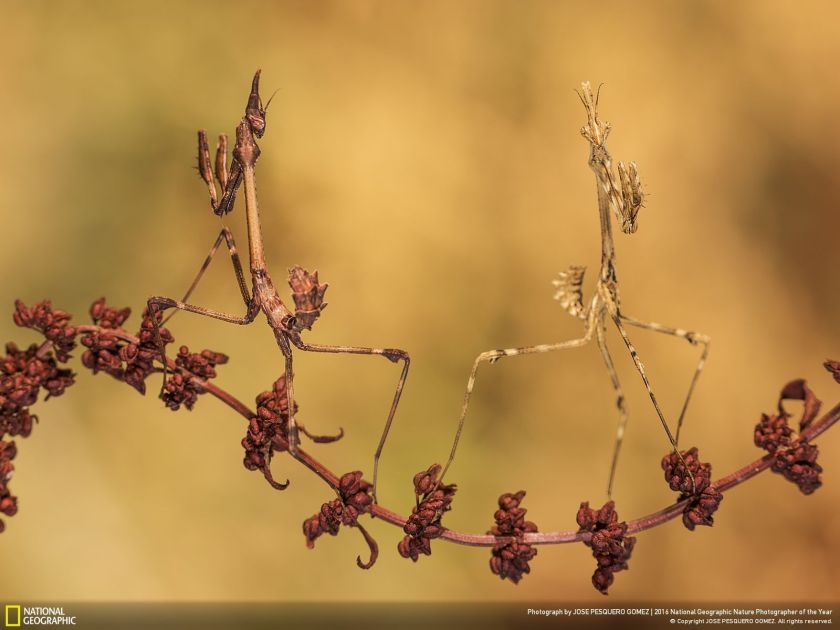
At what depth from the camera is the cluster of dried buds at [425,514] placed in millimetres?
759

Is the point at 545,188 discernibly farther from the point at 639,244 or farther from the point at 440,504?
the point at 440,504

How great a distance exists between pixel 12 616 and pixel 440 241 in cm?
91

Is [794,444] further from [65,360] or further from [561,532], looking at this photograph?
[65,360]

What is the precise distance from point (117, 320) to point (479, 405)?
2.27ft

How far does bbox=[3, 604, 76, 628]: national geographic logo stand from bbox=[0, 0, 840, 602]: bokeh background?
0.36 feet

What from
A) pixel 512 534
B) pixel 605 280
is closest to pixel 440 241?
pixel 605 280

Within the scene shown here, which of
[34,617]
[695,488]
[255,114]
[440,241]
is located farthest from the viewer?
[440,241]

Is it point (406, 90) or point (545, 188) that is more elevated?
point (406, 90)

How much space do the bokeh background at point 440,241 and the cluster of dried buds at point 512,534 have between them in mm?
515

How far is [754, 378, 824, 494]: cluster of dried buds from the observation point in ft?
2.56

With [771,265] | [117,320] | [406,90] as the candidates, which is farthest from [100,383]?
[771,265]

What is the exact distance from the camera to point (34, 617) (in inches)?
44.4

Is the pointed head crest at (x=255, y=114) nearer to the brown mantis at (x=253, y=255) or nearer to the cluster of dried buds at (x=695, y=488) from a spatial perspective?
the brown mantis at (x=253, y=255)

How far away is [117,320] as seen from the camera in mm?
821
